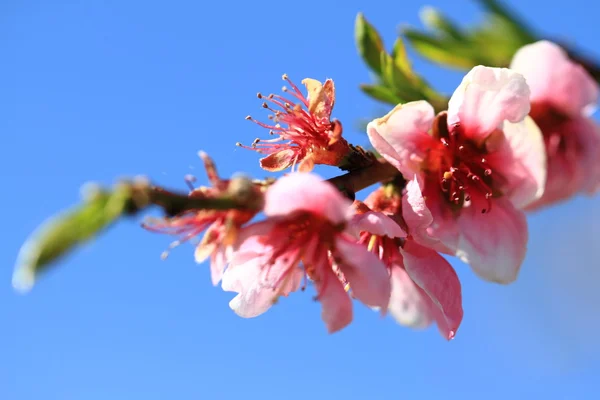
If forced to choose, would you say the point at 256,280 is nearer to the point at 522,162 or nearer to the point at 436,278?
the point at 436,278

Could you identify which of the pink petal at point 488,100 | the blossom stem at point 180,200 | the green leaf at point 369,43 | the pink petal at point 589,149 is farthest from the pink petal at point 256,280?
the pink petal at point 589,149

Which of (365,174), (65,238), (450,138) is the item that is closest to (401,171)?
(365,174)

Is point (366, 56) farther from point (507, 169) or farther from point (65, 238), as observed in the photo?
point (65, 238)

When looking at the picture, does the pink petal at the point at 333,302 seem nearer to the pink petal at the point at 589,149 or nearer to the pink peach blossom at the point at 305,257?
the pink peach blossom at the point at 305,257

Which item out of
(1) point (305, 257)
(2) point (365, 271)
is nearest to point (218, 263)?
(1) point (305, 257)

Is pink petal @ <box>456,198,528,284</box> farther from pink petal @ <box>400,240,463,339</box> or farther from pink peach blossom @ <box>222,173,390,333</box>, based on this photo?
pink peach blossom @ <box>222,173,390,333</box>
